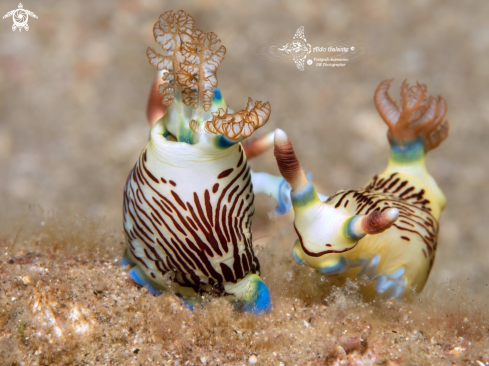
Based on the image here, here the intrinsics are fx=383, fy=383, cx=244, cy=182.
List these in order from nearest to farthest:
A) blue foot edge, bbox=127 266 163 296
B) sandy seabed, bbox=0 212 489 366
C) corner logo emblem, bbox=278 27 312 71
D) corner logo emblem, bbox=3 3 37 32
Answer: sandy seabed, bbox=0 212 489 366, blue foot edge, bbox=127 266 163 296, corner logo emblem, bbox=278 27 312 71, corner logo emblem, bbox=3 3 37 32

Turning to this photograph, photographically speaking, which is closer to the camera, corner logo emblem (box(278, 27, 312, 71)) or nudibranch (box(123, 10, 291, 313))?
nudibranch (box(123, 10, 291, 313))

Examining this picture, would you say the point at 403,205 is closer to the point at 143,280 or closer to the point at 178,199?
the point at 178,199

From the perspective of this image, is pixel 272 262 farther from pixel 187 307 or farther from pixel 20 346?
pixel 20 346

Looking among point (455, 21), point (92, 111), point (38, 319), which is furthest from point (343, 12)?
point (38, 319)

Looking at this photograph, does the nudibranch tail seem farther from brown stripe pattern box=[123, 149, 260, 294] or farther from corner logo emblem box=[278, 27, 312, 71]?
brown stripe pattern box=[123, 149, 260, 294]

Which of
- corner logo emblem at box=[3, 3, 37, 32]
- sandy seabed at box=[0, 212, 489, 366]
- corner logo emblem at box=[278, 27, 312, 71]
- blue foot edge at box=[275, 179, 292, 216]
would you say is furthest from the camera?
corner logo emblem at box=[3, 3, 37, 32]

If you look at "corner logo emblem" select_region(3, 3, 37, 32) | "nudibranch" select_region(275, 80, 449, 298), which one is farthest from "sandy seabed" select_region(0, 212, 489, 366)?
"corner logo emblem" select_region(3, 3, 37, 32)
